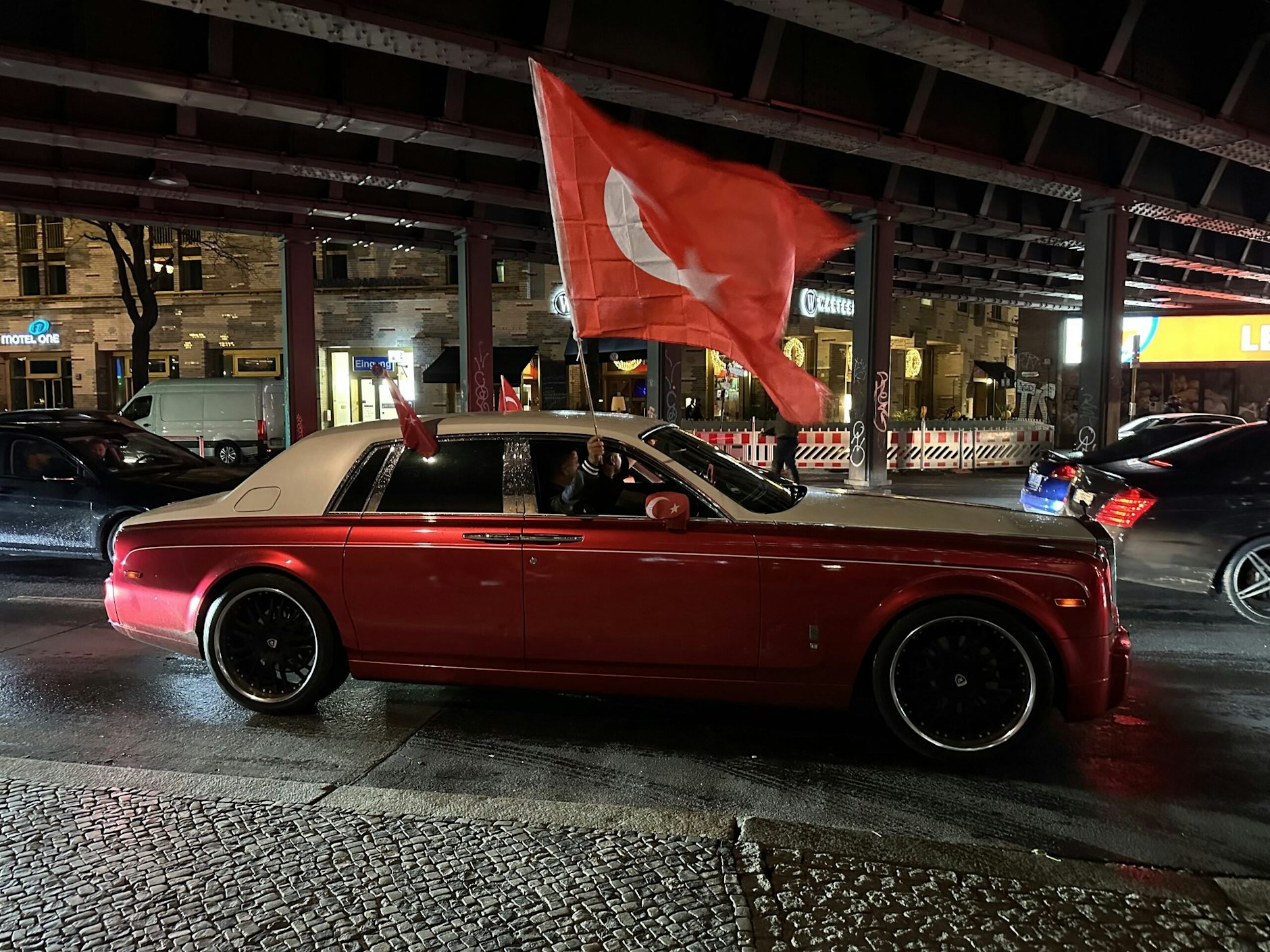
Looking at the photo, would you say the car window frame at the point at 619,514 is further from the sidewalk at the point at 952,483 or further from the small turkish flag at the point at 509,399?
the sidewalk at the point at 952,483

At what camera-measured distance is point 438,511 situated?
15.7 ft

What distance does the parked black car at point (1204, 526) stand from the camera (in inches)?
272

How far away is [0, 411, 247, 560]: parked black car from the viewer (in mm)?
9133

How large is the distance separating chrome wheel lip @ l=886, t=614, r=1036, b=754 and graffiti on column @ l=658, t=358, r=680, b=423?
64.7 feet

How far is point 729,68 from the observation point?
1123 centimetres

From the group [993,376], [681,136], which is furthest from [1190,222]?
[993,376]

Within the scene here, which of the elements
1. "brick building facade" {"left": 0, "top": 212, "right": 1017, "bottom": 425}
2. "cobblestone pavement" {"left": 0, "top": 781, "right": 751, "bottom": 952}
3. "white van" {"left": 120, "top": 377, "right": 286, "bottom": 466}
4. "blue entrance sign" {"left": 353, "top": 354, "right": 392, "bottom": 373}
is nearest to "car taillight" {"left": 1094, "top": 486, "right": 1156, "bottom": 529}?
"cobblestone pavement" {"left": 0, "top": 781, "right": 751, "bottom": 952}

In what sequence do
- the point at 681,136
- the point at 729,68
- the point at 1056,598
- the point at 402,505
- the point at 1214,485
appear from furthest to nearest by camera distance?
1. the point at 681,136
2. the point at 729,68
3. the point at 1214,485
4. the point at 402,505
5. the point at 1056,598

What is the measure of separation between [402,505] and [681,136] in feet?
36.1

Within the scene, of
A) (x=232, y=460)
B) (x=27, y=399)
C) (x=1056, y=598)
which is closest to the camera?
(x=1056, y=598)

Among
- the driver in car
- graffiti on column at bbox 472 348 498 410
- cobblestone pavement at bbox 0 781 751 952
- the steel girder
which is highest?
the steel girder

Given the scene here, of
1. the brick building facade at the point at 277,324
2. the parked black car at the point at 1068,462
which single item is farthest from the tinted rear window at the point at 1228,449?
the brick building facade at the point at 277,324

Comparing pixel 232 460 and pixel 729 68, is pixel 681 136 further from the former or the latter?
pixel 232 460

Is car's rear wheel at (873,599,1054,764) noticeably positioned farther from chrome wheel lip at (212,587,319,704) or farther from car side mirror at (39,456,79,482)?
car side mirror at (39,456,79,482)
